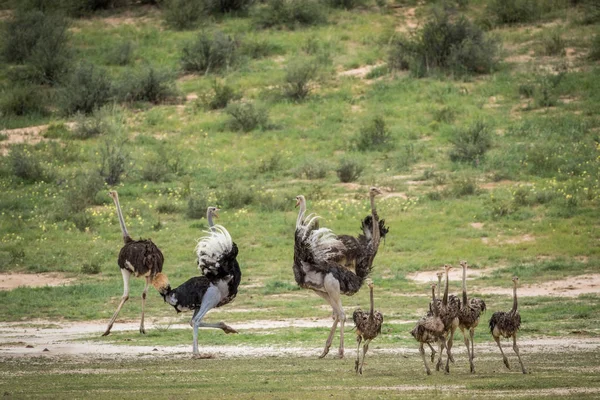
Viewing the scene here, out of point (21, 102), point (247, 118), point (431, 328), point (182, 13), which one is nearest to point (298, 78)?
point (247, 118)

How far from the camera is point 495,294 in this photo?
2086cm

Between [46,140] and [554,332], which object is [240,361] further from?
[46,140]

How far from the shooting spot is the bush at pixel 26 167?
29.9 meters

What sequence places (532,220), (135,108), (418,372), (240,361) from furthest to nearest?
(135,108), (532,220), (240,361), (418,372)

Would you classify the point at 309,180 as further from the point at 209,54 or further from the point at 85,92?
the point at 209,54

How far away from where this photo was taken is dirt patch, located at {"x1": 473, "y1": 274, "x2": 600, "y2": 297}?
20.8 metres

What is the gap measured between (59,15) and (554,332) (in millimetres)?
29458

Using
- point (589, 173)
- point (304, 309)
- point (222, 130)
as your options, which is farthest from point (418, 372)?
point (222, 130)

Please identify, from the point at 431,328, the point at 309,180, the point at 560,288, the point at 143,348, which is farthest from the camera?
the point at 309,180

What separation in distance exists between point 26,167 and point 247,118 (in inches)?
269

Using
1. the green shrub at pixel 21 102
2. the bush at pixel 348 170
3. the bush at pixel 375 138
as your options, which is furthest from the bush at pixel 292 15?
the bush at pixel 348 170

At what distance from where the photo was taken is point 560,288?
2123 centimetres

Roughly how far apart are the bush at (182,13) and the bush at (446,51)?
901cm

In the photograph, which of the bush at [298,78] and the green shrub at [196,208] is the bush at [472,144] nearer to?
the bush at [298,78]
